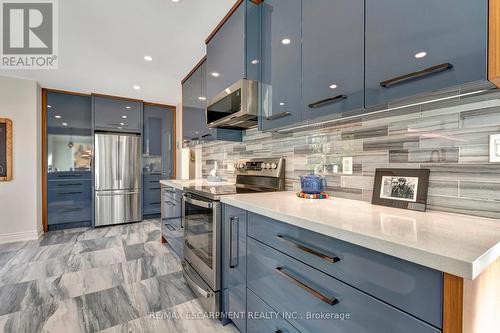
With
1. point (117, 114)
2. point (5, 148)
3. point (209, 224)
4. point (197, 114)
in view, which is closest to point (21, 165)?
point (5, 148)

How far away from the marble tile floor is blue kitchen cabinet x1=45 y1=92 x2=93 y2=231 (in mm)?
705

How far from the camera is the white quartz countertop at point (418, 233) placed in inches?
19.6

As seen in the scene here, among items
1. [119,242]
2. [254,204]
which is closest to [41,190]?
[119,242]

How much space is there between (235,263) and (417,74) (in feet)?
4.20

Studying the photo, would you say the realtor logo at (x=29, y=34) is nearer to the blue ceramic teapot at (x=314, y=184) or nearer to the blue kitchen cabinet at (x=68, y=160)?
the blue kitchen cabinet at (x=68, y=160)

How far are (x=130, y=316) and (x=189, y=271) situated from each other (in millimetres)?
493

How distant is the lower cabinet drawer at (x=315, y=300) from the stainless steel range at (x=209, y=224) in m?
0.36

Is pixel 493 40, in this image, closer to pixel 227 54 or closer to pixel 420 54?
pixel 420 54

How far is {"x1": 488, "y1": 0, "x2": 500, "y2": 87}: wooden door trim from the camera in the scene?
2.17 feet

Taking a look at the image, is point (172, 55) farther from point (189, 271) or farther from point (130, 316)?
point (130, 316)

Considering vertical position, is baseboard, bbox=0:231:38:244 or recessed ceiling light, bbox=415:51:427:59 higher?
recessed ceiling light, bbox=415:51:427:59

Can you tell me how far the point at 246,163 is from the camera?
2.21m

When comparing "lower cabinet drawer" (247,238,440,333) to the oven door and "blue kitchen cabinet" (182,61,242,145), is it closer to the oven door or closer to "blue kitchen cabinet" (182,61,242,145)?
the oven door

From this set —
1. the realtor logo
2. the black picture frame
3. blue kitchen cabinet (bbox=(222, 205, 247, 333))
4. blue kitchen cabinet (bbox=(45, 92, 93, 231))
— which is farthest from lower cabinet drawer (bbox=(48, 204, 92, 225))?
the black picture frame
